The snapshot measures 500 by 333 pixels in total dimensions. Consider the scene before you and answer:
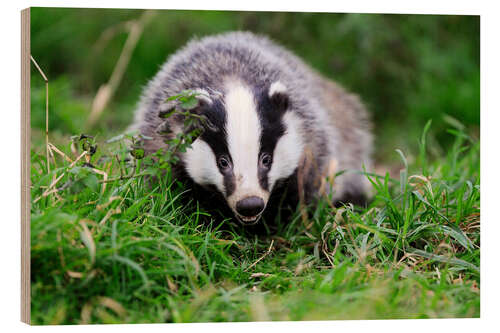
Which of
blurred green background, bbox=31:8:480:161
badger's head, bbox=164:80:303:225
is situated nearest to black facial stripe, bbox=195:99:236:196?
badger's head, bbox=164:80:303:225

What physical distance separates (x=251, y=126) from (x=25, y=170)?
121cm

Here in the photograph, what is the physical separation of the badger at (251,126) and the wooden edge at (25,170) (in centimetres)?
65

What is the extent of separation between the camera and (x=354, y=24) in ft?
17.4

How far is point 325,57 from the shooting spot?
6.05 metres

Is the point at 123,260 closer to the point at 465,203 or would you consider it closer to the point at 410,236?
the point at 410,236

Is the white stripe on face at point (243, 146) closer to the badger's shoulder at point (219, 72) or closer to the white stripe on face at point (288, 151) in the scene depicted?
the white stripe on face at point (288, 151)

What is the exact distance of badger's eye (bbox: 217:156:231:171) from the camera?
3445mm

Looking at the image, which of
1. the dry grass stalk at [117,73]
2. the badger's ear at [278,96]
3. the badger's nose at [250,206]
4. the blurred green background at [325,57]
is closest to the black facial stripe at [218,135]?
the badger's nose at [250,206]

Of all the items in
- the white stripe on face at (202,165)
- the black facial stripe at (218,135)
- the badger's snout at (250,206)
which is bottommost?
the badger's snout at (250,206)

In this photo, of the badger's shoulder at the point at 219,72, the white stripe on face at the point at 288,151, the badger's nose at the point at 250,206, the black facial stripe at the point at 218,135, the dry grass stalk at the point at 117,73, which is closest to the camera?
the badger's nose at the point at 250,206

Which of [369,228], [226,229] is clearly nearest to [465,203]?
[369,228]

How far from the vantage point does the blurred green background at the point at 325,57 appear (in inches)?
219

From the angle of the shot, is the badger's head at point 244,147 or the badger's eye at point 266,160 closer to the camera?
the badger's head at point 244,147

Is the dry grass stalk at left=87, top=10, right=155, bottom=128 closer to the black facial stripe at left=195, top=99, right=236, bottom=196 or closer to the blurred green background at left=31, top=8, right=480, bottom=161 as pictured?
the blurred green background at left=31, top=8, right=480, bottom=161
